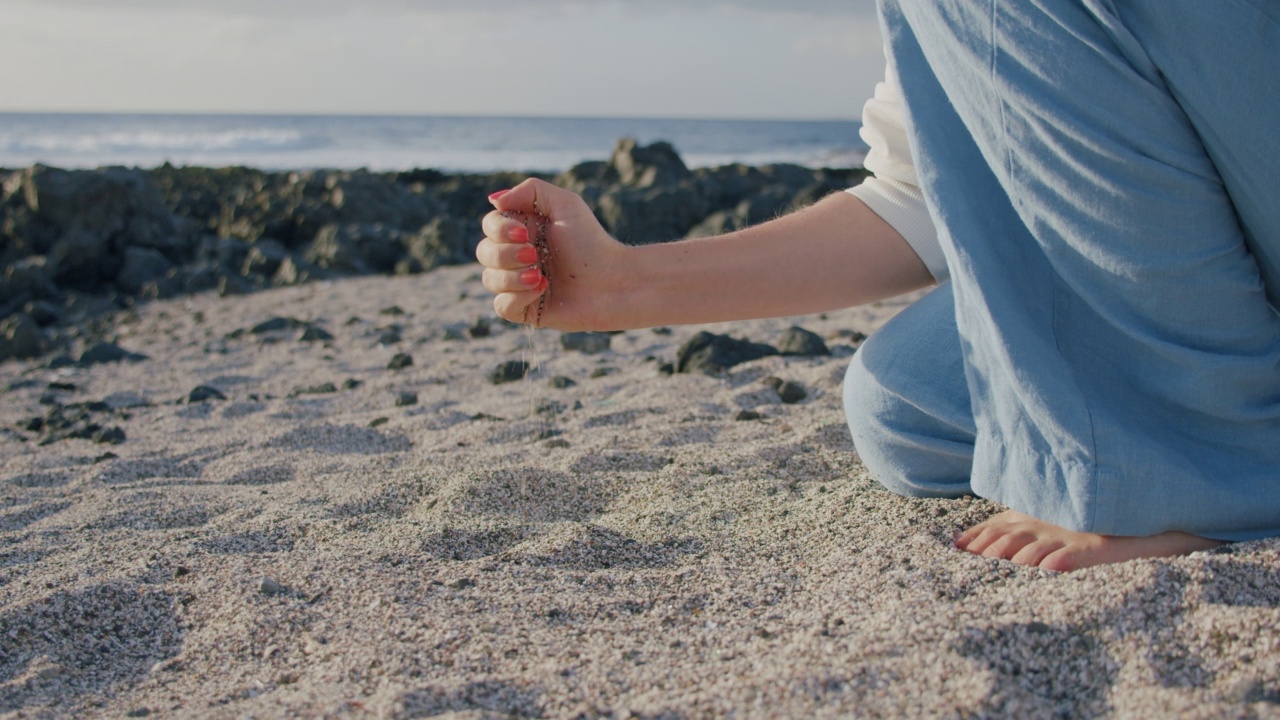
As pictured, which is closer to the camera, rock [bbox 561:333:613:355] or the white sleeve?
the white sleeve

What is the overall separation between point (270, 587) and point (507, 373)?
2.27 metres

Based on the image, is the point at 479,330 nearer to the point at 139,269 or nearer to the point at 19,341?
the point at 19,341

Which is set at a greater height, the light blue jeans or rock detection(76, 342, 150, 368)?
the light blue jeans

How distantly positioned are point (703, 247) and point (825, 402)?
132 centimetres

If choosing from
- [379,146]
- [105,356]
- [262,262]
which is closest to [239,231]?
[262,262]

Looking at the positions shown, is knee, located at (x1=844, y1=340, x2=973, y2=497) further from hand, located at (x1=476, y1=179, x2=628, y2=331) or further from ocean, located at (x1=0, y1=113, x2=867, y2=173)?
ocean, located at (x1=0, y1=113, x2=867, y2=173)

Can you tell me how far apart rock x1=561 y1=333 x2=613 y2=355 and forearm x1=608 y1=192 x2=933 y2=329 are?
2486mm

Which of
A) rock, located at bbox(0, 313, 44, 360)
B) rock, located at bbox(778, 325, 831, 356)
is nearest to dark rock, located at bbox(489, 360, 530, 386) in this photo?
rock, located at bbox(778, 325, 831, 356)

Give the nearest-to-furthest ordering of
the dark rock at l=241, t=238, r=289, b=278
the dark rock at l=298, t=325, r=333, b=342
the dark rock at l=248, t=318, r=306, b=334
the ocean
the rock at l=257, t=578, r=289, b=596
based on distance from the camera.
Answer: the rock at l=257, t=578, r=289, b=596
the dark rock at l=298, t=325, r=333, b=342
the dark rock at l=248, t=318, r=306, b=334
the dark rock at l=241, t=238, r=289, b=278
the ocean

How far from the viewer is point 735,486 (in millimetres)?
2303

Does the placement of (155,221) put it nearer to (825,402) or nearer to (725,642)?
(825,402)

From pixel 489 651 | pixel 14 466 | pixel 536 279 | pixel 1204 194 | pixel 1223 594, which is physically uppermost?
pixel 1204 194

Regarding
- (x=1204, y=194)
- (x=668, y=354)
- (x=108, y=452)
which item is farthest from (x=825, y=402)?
(x=108, y=452)

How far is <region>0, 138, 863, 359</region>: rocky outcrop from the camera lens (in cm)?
712
